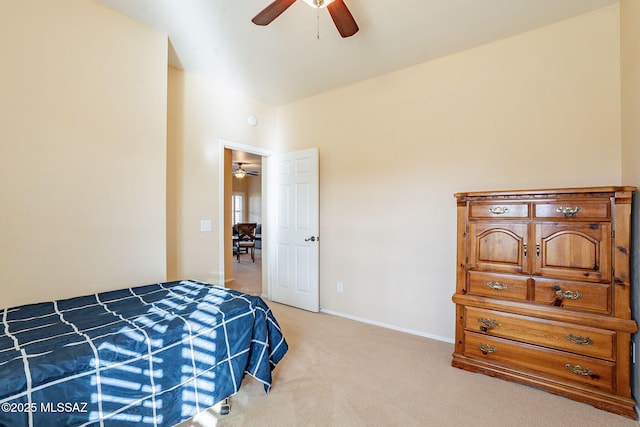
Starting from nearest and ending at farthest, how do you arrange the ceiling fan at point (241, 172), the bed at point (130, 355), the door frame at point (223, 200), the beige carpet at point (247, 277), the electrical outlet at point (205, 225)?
the bed at point (130, 355) < the electrical outlet at point (205, 225) < the door frame at point (223, 200) < the beige carpet at point (247, 277) < the ceiling fan at point (241, 172)

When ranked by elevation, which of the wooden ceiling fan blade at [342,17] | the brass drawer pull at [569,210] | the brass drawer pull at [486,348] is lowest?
the brass drawer pull at [486,348]

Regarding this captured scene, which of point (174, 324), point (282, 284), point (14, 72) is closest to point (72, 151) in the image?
point (14, 72)

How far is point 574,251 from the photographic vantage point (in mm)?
1917

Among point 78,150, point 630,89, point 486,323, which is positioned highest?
point 630,89

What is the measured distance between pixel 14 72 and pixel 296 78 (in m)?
2.31

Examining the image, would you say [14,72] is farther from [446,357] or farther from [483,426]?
[446,357]

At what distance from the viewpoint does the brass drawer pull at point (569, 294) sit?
6.23 ft

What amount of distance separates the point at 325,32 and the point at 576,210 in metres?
2.34

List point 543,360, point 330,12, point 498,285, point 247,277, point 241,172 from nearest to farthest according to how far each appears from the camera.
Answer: point 330,12
point 543,360
point 498,285
point 247,277
point 241,172

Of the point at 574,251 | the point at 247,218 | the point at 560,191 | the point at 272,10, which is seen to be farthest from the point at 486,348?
the point at 247,218

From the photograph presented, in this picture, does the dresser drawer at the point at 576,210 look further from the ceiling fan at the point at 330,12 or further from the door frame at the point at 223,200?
the door frame at the point at 223,200

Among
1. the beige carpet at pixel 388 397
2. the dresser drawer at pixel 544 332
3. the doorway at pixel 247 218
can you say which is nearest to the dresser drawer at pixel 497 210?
the dresser drawer at pixel 544 332

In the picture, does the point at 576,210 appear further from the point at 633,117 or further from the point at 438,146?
the point at 438,146

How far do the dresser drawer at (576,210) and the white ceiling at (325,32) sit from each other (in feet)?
4.86
